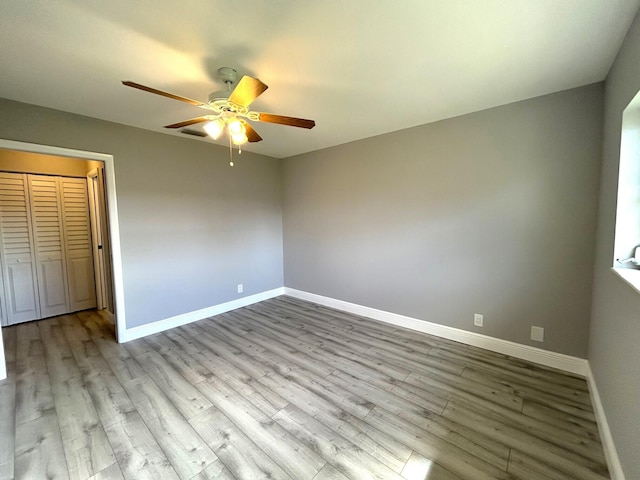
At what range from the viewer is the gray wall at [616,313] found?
3.85 ft

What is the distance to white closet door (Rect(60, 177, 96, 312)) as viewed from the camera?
3799 millimetres

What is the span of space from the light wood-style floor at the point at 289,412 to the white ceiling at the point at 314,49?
246 centimetres

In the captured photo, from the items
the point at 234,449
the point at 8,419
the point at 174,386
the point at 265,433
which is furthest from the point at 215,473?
the point at 8,419

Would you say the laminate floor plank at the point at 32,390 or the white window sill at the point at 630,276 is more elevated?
the white window sill at the point at 630,276

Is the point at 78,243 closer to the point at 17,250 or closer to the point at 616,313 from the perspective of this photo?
the point at 17,250

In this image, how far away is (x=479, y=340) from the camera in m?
2.68

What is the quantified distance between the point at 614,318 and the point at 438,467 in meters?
1.35

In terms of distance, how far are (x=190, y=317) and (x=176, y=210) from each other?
1.48m

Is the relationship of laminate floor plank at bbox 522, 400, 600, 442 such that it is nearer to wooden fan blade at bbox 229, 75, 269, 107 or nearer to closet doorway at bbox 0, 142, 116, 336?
wooden fan blade at bbox 229, 75, 269, 107

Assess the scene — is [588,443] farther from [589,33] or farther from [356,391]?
[589,33]

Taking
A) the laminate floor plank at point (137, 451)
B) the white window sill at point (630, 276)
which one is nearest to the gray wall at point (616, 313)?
the white window sill at point (630, 276)

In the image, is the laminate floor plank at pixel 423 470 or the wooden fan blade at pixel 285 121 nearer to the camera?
the laminate floor plank at pixel 423 470

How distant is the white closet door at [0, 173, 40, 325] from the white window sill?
19.2 feet

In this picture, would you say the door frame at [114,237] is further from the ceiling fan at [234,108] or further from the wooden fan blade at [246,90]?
the wooden fan blade at [246,90]
